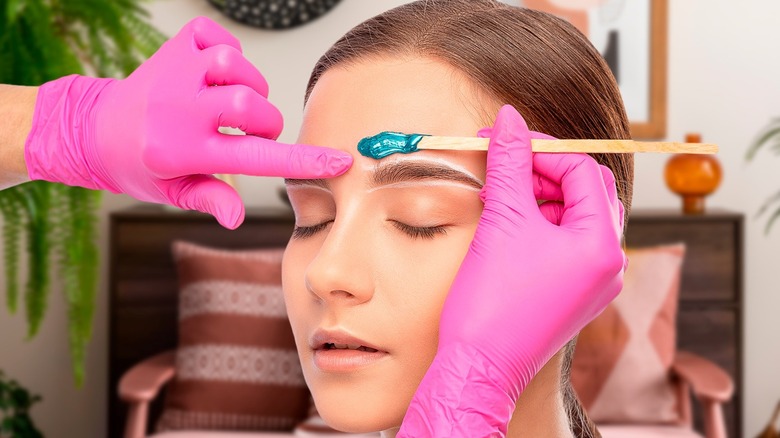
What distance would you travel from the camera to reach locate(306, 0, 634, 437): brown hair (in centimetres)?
105

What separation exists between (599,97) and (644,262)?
6.30 feet

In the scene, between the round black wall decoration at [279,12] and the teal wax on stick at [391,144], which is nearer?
the teal wax on stick at [391,144]

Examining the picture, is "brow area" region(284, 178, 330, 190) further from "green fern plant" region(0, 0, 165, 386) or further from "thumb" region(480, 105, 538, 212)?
"green fern plant" region(0, 0, 165, 386)

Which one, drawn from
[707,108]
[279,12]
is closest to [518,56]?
[279,12]

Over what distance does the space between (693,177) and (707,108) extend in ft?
A: 1.31

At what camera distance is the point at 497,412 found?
91 centimetres

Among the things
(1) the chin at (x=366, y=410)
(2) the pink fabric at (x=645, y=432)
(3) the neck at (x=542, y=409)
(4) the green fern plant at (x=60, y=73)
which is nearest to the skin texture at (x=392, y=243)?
(1) the chin at (x=366, y=410)

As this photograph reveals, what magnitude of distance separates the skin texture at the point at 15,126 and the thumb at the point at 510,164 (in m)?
0.68

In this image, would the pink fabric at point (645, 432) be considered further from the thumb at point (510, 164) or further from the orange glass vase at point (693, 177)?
the thumb at point (510, 164)

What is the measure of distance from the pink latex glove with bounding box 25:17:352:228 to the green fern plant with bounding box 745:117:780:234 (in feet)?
7.93

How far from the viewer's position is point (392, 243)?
0.99 meters

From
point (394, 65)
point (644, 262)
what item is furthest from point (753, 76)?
point (394, 65)

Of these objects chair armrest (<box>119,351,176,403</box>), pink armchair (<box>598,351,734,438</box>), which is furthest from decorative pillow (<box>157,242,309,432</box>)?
pink armchair (<box>598,351,734,438</box>)

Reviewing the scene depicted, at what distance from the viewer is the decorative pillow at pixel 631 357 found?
9.39 feet
